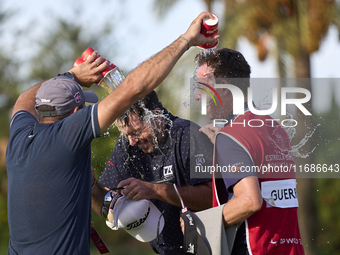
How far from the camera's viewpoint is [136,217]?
3.66 meters

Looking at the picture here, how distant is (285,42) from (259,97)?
7052 millimetres

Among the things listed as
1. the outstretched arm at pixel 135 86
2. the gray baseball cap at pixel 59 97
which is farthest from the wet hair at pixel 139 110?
the outstretched arm at pixel 135 86

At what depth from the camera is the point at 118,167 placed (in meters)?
4.41

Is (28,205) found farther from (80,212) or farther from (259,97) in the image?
(259,97)

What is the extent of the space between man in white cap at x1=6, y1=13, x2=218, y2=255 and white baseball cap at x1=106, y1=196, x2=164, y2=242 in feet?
2.12

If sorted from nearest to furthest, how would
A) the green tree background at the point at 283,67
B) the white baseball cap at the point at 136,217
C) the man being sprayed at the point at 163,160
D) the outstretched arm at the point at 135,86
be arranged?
1. the outstretched arm at the point at 135,86
2. the white baseball cap at the point at 136,217
3. the man being sprayed at the point at 163,160
4. the green tree background at the point at 283,67

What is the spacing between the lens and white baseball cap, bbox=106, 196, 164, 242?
3.68 m

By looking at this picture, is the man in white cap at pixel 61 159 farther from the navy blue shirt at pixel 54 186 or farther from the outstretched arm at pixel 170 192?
the outstretched arm at pixel 170 192

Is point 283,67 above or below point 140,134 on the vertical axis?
above

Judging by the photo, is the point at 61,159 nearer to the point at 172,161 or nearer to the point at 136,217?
the point at 136,217

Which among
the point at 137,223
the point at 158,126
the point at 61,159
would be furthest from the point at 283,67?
the point at 61,159

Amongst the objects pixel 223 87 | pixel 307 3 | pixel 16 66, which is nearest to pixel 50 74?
pixel 16 66

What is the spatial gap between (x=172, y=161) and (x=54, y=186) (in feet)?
4.62

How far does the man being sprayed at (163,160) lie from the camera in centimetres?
392
